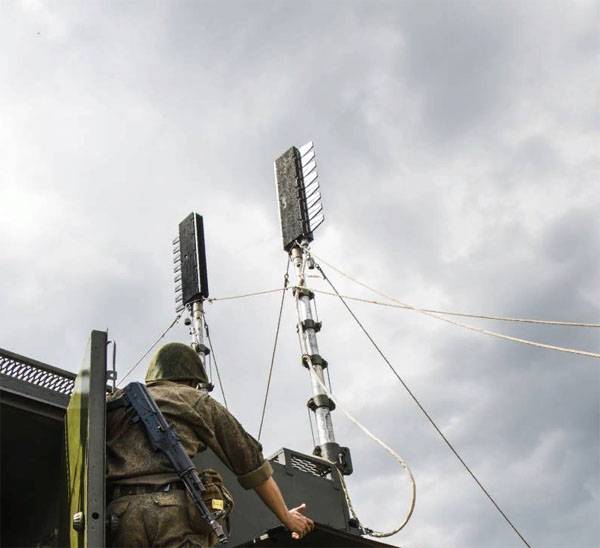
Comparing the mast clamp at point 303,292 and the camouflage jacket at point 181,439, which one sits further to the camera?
the mast clamp at point 303,292

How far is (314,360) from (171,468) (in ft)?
33.8

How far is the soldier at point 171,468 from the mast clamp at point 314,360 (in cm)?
949

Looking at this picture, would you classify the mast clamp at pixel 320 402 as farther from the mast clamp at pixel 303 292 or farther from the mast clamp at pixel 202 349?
the mast clamp at pixel 202 349

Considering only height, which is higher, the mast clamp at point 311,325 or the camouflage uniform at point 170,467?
the mast clamp at point 311,325

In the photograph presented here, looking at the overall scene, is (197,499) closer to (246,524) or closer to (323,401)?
(246,524)

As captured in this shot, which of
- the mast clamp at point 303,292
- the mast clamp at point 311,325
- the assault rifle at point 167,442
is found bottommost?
the assault rifle at point 167,442

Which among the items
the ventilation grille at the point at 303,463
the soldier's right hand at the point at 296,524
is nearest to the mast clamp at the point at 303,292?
the ventilation grille at the point at 303,463

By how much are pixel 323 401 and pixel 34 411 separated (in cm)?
546

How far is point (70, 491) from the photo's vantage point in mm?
4176

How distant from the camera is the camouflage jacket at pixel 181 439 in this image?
4.02 meters

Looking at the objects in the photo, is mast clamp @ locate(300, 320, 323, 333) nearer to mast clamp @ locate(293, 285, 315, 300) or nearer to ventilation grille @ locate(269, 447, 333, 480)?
mast clamp @ locate(293, 285, 315, 300)

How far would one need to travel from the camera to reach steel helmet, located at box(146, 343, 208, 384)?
4.70m

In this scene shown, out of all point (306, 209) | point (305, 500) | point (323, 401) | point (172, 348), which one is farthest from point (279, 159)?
point (172, 348)

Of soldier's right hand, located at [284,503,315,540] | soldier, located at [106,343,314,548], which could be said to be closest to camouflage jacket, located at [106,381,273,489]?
soldier, located at [106,343,314,548]
